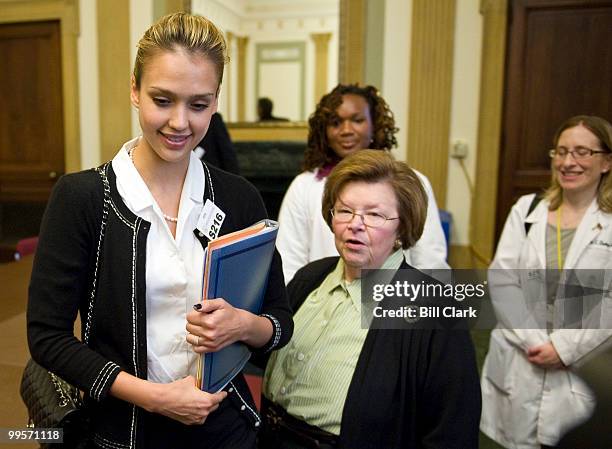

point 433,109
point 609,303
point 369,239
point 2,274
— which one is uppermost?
point 433,109

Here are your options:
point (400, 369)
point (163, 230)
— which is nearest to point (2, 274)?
point (163, 230)

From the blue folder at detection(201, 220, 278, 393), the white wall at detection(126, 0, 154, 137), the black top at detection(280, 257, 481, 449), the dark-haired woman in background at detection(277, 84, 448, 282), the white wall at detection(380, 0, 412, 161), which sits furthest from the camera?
the white wall at detection(126, 0, 154, 137)

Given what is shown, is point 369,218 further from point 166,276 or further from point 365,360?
point 166,276

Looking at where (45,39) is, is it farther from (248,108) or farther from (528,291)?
(528,291)

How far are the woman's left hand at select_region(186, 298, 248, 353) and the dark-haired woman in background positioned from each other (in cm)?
111

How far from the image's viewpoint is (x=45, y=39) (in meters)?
5.92

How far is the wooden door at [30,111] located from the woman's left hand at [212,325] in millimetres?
5790

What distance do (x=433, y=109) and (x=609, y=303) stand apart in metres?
3.63

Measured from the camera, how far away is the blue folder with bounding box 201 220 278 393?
953 millimetres

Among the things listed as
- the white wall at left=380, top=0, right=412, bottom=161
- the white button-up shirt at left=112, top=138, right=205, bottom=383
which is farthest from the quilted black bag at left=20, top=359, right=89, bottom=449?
the white wall at left=380, top=0, right=412, bottom=161

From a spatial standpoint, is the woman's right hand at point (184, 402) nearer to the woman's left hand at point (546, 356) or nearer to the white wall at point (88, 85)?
the woman's left hand at point (546, 356)

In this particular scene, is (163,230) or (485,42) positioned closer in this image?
(163,230)

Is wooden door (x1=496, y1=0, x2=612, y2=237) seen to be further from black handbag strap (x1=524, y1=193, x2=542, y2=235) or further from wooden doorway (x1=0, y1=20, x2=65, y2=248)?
wooden doorway (x1=0, y1=20, x2=65, y2=248)

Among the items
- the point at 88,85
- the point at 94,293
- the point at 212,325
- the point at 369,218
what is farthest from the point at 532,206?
the point at 88,85
